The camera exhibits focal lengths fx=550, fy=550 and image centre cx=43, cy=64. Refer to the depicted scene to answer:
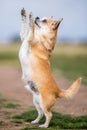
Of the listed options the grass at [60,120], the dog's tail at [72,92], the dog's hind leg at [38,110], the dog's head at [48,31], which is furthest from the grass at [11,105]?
the dog's tail at [72,92]

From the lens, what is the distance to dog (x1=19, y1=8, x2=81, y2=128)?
10.3 meters

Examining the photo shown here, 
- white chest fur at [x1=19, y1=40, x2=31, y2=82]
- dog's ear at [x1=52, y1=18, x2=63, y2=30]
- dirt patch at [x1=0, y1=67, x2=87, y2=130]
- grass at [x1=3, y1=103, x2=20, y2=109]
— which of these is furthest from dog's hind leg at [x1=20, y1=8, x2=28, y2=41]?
grass at [x1=3, y1=103, x2=20, y2=109]

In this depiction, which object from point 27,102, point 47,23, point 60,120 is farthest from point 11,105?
point 47,23

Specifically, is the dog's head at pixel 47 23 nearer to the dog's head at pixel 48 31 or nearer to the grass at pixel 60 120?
the dog's head at pixel 48 31

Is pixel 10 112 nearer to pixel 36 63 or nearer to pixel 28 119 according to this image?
pixel 28 119

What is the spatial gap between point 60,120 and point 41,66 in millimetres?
1292

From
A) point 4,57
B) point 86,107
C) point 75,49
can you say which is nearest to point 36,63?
point 86,107

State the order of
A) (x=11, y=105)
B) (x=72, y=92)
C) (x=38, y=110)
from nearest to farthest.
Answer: (x=72, y=92) < (x=38, y=110) < (x=11, y=105)

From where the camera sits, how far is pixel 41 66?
34.5ft

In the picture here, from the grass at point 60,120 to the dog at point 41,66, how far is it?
0.86 feet

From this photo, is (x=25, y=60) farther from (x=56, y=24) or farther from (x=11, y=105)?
(x=11, y=105)

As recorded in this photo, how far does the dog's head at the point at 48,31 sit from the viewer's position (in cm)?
1086

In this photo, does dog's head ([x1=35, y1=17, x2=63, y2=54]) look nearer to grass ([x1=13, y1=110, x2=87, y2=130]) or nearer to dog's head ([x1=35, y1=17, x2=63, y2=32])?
dog's head ([x1=35, y1=17, x2=63, y2=32])

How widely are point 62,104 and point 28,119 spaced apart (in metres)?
3.09
